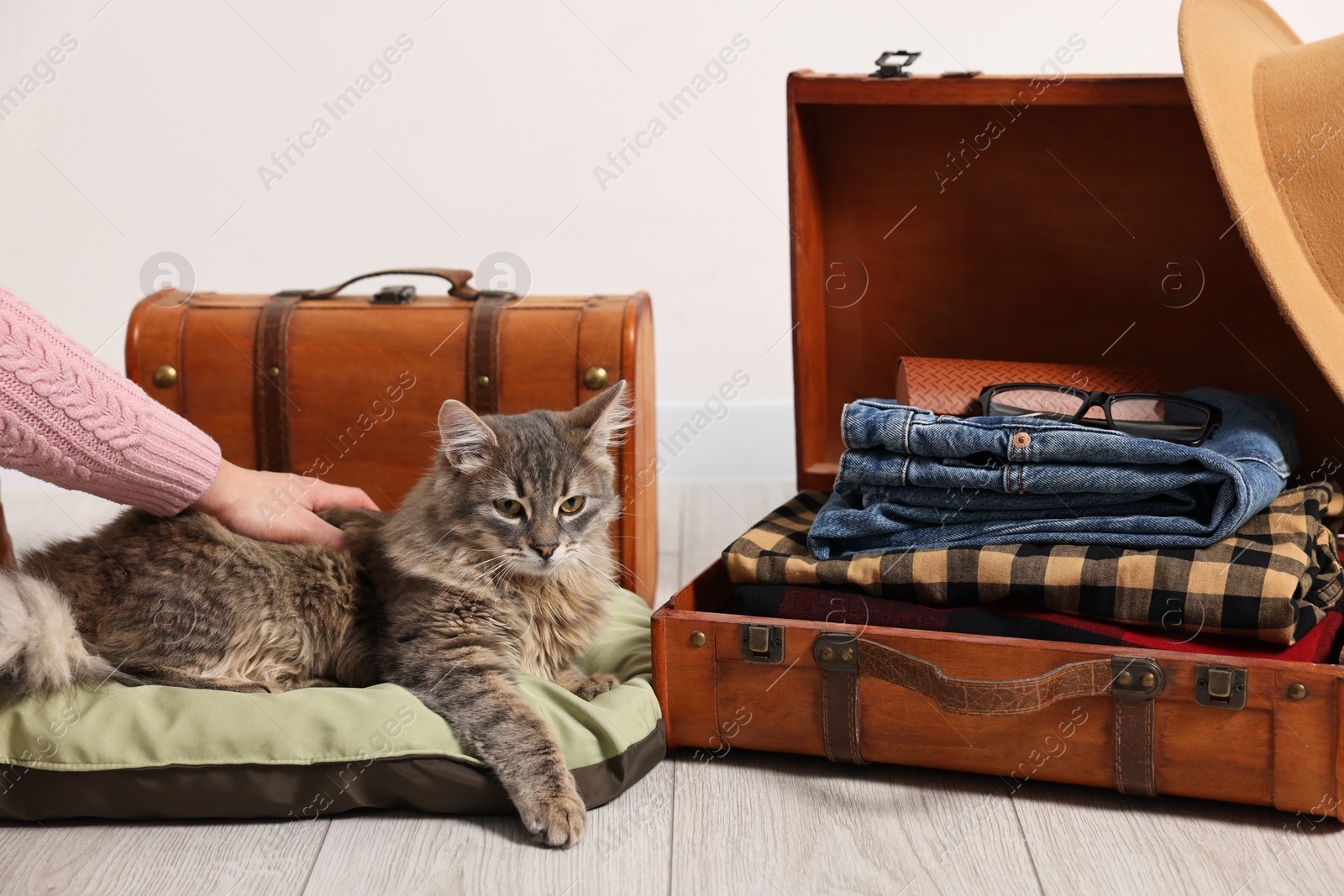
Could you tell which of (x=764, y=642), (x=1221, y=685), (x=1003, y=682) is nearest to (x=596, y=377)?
(x=764, y=642)

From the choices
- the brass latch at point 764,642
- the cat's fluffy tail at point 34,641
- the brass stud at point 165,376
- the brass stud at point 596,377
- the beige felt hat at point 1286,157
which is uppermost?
the beige felt hat at point 1286,157

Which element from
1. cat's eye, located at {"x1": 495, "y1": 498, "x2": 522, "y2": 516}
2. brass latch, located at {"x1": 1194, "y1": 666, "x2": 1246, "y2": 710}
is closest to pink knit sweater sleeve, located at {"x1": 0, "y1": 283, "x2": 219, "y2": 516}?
cat's eye, located at {"x1": 495, "y1": 498, "x2": 522, "y2": 516}

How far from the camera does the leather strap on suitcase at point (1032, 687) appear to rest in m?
1.15

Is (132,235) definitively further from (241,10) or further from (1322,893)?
(1322,893)

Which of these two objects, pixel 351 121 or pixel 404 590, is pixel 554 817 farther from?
pixel 351 121

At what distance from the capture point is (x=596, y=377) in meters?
1.73

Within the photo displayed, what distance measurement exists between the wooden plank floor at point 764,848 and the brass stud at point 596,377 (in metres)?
0.68

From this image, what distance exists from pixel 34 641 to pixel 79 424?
25cm

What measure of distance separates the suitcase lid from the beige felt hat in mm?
161

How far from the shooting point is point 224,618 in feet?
4.37

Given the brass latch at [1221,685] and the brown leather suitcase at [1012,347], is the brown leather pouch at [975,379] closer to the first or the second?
the brown leather suitcase at [1012,347]

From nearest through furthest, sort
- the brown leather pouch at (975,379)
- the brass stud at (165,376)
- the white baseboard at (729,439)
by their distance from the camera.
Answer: the brown leather pouch at (975,379) < the brass stud at (165,376) < the white baseboard at (729,439)

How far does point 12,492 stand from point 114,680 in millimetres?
1961

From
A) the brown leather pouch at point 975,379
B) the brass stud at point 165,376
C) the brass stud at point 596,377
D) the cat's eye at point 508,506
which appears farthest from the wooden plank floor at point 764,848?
the brass stud at point 165,376
